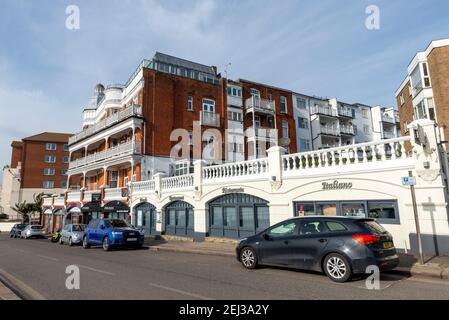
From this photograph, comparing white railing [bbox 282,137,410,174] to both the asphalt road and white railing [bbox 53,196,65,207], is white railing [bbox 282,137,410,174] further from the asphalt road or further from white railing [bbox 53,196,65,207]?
white railing [bbox 53,196,65,207]

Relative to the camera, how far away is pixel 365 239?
23.6 ft

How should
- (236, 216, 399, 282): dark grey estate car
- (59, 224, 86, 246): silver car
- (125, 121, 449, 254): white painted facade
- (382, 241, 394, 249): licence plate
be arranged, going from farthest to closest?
(59, 224, 86, 246): silver car → (125, 121, 449, 254): white painted facade → (382, 241, 394, 249): licence plate → (236, 216, 399, 282): dark grey estate car

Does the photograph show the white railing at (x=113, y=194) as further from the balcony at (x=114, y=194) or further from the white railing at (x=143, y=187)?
the white railing at (x=143, y=187)

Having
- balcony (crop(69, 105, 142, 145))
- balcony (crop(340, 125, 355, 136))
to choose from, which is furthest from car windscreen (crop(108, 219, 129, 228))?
balcony (crop(340, 125, 355, 136))

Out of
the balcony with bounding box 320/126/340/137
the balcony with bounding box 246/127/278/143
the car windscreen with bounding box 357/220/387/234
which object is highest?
the balcony with bounding box 320/126/340/137

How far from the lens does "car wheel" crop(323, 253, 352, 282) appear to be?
7242 millimetres

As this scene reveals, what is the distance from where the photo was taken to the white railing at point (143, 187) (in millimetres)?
22719

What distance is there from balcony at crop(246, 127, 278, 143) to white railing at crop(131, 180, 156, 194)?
13401mm

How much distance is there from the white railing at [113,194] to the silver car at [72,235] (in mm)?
4824
